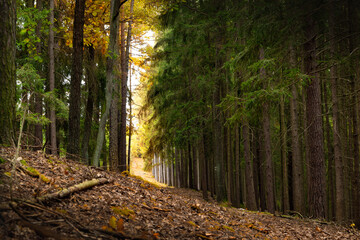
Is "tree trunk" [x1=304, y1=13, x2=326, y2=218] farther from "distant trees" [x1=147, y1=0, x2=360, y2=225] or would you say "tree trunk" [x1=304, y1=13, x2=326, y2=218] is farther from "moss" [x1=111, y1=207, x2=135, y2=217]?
"moss" [x1=111, y1=207, x2=135, y2=217]

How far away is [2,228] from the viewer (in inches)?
86.9

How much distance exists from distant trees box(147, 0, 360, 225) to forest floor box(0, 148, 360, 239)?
357 cm

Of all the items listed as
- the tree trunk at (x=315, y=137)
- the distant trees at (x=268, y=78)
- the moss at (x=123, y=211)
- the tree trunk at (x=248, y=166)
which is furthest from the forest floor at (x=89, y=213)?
the tree trunk at (x=248, y=166)

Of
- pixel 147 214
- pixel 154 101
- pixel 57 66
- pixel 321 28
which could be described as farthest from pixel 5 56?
pixel 154 101

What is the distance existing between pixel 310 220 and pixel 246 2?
6.39 meters

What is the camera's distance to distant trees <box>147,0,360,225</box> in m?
6.01

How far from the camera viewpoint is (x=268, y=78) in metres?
7.37

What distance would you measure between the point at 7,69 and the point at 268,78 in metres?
6.31

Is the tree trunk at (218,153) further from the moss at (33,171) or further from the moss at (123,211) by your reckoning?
the moss at (33,171)

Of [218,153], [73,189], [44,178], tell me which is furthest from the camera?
[218,153]

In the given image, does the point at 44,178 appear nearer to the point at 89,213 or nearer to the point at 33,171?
the point at 33,171

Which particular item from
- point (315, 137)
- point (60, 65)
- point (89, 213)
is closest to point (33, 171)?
point (89, 213)

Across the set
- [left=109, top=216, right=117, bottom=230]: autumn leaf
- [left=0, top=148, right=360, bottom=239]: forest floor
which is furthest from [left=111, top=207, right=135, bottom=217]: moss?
[left=109, top=216, right=117, bottom=230]: autumn leaf

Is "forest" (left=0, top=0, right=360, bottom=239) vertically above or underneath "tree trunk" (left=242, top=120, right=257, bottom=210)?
above
